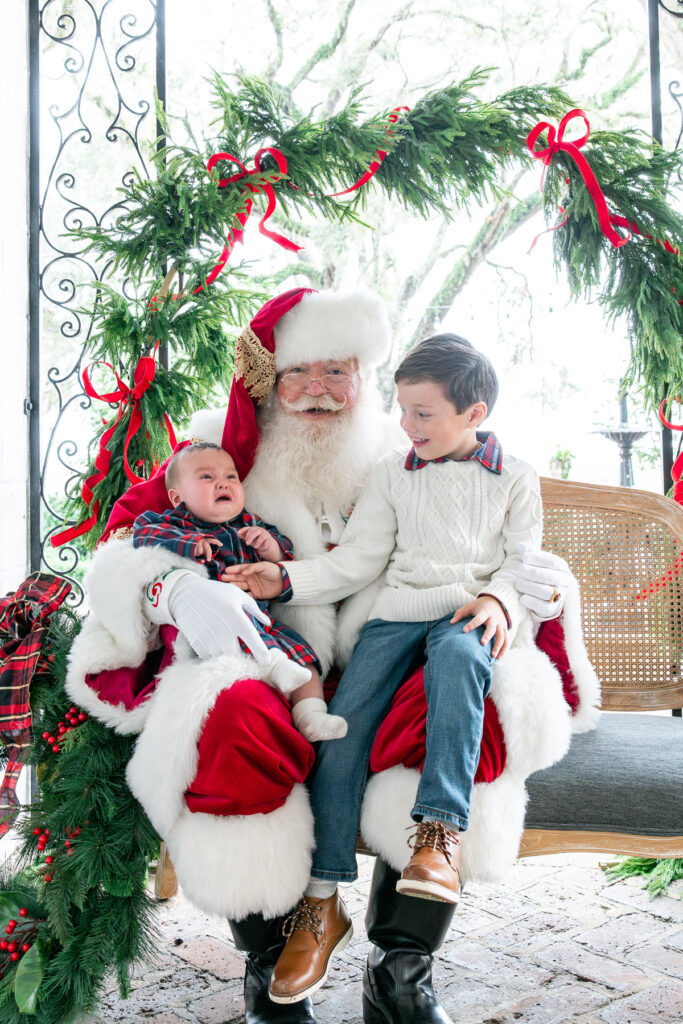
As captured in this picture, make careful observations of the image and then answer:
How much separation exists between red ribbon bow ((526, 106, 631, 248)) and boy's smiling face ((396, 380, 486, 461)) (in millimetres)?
710

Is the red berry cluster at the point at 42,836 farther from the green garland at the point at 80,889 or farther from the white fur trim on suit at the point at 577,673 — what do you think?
the white fur trim on suit at the point at 577,673

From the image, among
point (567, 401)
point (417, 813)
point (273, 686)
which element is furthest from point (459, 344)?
point (567, 401)

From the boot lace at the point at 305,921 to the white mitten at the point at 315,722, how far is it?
326 mm

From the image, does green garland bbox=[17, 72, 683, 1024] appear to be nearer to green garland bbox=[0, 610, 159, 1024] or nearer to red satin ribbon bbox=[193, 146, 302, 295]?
red satin ribbon bbox=[193, 146, 302, 295]

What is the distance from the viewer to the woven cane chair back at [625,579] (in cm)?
259

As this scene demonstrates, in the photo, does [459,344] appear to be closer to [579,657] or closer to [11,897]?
[579,657]

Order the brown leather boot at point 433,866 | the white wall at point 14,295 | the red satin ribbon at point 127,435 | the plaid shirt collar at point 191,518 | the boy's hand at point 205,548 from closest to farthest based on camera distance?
1. the brown leather boot at point 433,866
2. the boy's hand at point 205,548
3. the plaid shirt collar at point 191,518
4. the red satin ribbon at point 127,435
5. the white wall at point 14,295

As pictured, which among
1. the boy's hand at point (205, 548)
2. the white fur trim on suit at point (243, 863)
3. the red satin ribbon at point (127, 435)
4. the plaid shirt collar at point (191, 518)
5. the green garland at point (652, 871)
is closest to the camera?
the white fur trim on suit at point (243, 863)

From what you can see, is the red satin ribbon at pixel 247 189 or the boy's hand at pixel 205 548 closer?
the boy's hand at pixel 205 548

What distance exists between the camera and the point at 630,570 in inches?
104

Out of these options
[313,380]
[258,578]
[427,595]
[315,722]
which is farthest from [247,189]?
[315,722]

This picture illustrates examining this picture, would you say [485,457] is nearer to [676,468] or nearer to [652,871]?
[676,468]

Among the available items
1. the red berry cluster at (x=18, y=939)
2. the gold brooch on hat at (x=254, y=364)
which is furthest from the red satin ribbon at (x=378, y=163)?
the red berry cluster at (x=18, y=939)

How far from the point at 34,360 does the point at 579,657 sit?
213cm
